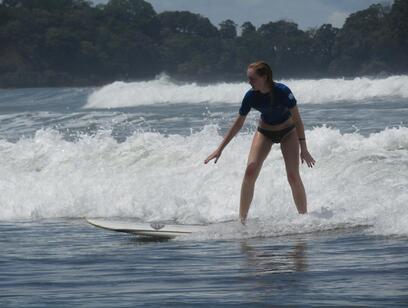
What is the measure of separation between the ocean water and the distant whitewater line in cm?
1624

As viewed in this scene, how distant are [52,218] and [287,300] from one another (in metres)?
6.77

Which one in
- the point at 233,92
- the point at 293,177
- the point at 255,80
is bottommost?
the point at 233,92

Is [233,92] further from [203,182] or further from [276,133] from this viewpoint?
[276,133]

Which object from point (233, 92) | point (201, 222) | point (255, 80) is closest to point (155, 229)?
point (255, 80)

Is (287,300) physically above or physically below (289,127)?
below

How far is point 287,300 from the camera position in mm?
6805

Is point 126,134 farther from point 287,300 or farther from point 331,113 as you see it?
point 287,300

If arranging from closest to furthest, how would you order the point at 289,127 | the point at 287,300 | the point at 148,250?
1. the point at 287,300
2. the point at 148,250
3. the point at 289,127

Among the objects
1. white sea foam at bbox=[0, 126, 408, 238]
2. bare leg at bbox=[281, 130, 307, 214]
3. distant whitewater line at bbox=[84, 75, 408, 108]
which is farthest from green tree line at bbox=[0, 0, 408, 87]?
bare leg at bbox=[281, 130, 307, 214]

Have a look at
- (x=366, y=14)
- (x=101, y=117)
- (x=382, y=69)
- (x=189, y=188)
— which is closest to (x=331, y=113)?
(x=101, y=117)

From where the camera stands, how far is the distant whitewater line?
125ft

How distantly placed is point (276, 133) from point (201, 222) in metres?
2.04

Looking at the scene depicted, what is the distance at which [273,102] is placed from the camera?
393 inches

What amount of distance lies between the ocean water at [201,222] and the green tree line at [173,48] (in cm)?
9169
